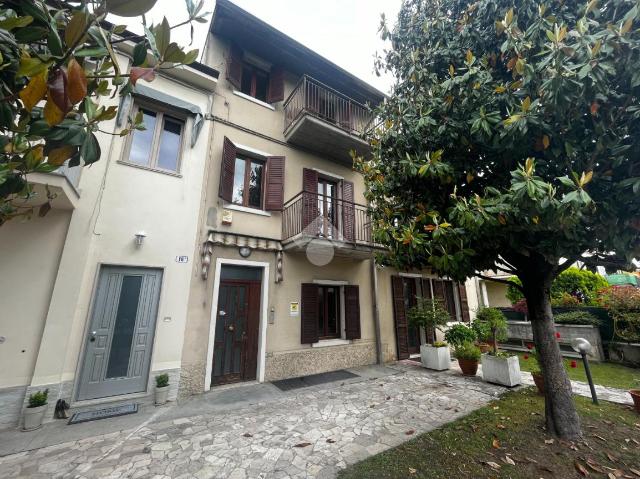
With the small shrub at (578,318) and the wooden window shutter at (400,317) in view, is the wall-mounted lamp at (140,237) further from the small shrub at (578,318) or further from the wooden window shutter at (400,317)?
the small shrub at (578,318)

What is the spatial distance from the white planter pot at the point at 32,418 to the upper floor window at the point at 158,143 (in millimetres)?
4767

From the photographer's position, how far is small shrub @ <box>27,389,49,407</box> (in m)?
4.23

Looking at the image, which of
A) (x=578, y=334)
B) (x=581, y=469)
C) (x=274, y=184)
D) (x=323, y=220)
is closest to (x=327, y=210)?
(x=323, y=220)

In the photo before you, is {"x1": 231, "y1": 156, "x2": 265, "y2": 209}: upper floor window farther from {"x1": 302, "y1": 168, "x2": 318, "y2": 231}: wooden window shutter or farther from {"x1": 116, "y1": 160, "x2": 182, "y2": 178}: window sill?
{"x1": 116, "y1": 160, "x2": 182, "y2": 178}: window sill

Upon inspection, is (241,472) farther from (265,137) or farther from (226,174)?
(265,137)

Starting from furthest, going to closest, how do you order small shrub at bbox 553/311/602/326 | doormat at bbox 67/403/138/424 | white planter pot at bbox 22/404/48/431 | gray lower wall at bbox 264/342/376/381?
1. small shrub at bbox 553/311/602/326
2. gray lower wall at bbox 264/342/376/381
3. doormat at bbox 67/403/138/424
4. white planter pot at bbox 22/404/48/431

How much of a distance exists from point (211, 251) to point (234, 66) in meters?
5.59

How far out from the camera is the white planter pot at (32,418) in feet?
13.5

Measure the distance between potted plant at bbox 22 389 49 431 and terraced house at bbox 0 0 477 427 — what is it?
201 mm

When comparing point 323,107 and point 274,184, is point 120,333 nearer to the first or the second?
point 274,184

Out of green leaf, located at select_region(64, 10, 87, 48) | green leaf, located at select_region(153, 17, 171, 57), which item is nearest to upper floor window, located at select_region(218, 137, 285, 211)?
green leaf, located at select_region(153, 17, 171, 57)

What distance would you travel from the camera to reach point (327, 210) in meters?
8.43

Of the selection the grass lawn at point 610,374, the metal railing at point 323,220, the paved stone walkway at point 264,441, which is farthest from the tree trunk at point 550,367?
the grass lawn at point 610,374

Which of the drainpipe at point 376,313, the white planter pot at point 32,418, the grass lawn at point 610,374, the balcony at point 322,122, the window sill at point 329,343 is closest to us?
the white planter pot at point 32,418
